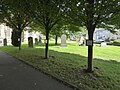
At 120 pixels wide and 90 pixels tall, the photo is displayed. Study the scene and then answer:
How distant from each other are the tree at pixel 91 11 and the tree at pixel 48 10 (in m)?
3.00

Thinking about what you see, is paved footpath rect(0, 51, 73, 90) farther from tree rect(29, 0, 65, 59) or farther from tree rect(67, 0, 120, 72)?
tree rect(29, 0, 65, 59)

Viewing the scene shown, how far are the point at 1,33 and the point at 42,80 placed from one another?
66993mm

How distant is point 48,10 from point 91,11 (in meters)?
5.49

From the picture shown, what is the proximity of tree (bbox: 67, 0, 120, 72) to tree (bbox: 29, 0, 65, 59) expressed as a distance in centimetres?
300

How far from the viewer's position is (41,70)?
42.0ft

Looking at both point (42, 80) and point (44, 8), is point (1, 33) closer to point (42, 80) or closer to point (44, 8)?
point (44, 8)

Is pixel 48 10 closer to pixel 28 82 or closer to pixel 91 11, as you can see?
pixel 91 11

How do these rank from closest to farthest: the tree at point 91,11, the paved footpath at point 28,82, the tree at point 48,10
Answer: the paved footpath at point 28,82 → the tree at point 91,11 → the tree at point 48,10

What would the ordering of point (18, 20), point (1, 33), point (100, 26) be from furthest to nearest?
1. point (1, 33)
2. point (18, 20)
3. point (100, 26)

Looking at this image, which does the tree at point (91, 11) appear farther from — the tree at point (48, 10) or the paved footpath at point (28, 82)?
the tree at point (48, 10)

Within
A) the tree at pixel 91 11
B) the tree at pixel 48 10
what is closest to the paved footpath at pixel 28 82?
the tree at pixel 91 11

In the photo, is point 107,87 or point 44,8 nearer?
point 107,87

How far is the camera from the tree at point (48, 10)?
1540cm

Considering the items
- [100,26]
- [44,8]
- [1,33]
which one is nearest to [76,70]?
[100,26]
